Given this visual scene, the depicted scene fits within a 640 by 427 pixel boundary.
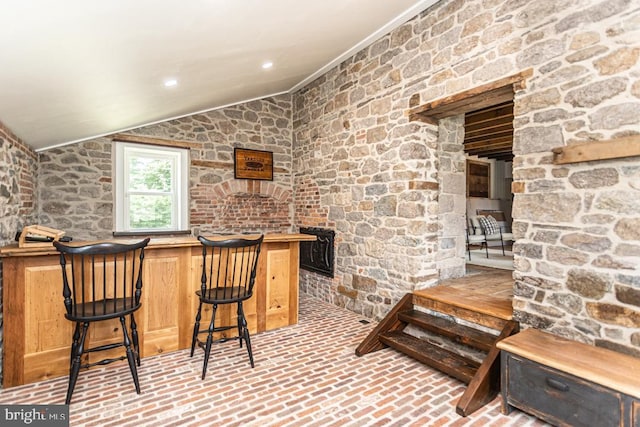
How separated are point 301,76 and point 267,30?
2.29 metres

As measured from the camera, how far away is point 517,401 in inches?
85.7

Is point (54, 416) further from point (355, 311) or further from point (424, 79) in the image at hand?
point (424, 79)

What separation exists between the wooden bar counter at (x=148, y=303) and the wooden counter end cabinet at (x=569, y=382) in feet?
7.27

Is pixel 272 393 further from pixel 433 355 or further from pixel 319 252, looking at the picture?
pixel 319 252

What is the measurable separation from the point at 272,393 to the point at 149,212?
11.3ft

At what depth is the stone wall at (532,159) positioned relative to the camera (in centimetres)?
218

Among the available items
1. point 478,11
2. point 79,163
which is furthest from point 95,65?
point 478,11

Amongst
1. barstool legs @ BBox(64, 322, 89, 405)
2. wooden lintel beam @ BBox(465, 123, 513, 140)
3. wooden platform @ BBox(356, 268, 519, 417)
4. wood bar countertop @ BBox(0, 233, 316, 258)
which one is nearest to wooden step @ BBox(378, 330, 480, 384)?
wooden platform @ BBox(356, 268, 519, 417)

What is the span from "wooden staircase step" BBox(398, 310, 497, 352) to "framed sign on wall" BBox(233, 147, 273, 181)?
3.30 meters

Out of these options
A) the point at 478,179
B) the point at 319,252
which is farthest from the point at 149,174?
the point at 478,179

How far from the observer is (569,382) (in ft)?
6.38

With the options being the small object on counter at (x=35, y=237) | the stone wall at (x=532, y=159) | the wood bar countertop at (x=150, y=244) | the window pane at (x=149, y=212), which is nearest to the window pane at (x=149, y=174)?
the window pane at (x=149, y=212)

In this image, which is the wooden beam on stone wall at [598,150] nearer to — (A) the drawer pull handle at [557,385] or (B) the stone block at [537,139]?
(B) the stone block at [537,139]

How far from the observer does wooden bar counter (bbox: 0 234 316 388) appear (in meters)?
2.46
